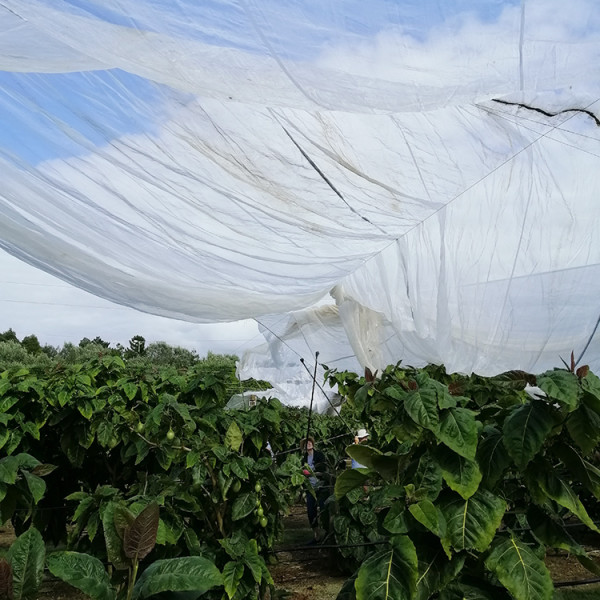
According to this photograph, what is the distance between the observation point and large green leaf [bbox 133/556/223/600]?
3.91 ft

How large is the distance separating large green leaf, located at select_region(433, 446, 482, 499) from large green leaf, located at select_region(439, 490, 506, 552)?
7cm

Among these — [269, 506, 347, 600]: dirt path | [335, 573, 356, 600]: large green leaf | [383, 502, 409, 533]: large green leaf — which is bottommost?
[269, 506, 347, 600]: dirt path

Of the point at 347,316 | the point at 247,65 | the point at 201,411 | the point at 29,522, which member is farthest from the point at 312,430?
the point at 247,65

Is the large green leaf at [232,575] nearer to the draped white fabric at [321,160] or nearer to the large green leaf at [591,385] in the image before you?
the large green leaf at [591,385]

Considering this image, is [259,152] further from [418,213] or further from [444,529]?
[444,529]

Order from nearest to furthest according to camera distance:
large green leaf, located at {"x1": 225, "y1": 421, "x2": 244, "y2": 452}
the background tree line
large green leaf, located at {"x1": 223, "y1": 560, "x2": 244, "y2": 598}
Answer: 1. large green leaf, located at {"x1": 223, "y1": 560, "x2": 244, "y2": 598}
2. large green leaf, located at {"x1": 225, "y1": 421, "x2": 244, "y2": 452}
3. the background tree line

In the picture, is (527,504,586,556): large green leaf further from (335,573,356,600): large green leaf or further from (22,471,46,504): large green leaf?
(22,471,46,504): large green leaf

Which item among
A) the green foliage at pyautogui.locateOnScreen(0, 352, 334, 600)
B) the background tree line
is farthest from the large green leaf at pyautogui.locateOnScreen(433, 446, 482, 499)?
the background tree line

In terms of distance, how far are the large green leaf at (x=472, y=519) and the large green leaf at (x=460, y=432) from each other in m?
0.18

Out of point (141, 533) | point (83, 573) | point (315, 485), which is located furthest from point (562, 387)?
point (315, 485)

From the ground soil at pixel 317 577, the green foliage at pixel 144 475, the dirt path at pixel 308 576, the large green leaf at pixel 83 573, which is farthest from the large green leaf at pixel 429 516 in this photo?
the dirt path at pixel 308 576

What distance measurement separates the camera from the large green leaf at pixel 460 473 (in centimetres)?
191

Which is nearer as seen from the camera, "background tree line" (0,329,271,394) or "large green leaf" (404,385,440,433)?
"large green leaf" (404,385,440,433)

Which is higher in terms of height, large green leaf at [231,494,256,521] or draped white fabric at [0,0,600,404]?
draped white fabric at [0,0,600,404]
